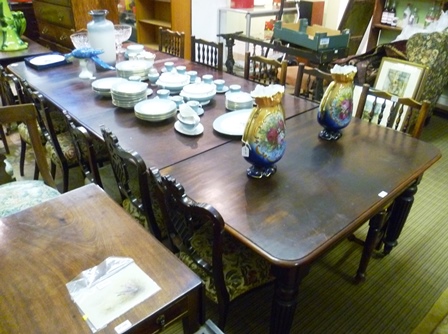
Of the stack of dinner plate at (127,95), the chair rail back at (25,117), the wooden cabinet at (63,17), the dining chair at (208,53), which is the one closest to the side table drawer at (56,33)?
the wooden cabinet at (63,17)

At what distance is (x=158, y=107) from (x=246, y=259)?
92cm

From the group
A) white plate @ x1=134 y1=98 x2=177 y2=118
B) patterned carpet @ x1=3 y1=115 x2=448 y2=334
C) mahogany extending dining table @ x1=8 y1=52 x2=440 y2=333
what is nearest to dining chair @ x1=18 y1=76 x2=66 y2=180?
mahogany extending dining table @ x1=8 y1=52 x2=440 y2=333

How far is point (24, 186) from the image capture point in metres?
1.71

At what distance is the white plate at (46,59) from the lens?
2.63 m

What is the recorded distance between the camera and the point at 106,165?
9.07 ft

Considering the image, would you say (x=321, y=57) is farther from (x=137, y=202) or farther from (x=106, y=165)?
(x=137, y=202)

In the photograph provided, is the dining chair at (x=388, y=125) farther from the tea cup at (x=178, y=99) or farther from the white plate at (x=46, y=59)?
the white plate at (x=46, y=59)

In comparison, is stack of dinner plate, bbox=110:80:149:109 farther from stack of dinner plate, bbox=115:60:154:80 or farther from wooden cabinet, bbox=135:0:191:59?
wooden cabinet, bbox=135:0:191:59

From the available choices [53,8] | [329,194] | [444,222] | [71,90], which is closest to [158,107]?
[71,90]

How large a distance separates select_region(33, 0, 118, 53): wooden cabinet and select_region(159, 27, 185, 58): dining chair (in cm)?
88

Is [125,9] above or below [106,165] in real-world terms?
above

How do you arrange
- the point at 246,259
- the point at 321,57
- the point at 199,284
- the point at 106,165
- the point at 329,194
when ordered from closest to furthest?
the point at 199,284, the point at 329,194, the point at 246,259, the point at 106,165, the point at 321,57

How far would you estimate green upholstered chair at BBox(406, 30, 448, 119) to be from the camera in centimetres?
299

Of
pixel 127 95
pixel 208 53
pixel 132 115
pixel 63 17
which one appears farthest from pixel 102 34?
pixel 63 17
